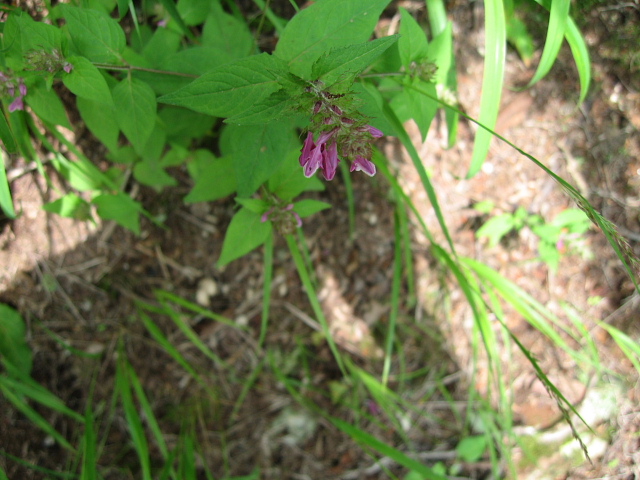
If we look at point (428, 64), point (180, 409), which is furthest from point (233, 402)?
point (428, 64)

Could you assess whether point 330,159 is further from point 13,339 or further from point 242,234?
point 13,339

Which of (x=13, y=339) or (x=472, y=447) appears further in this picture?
(x=472, y=447)

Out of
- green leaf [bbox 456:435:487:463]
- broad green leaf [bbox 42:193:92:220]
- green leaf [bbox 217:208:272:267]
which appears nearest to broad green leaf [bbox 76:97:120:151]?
broad green leaf [bbox 42:193:92:220]

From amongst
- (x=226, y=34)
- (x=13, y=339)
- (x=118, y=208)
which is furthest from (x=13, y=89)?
(x=13, y=339)

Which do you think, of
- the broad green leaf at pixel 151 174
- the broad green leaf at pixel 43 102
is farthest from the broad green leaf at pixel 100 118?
the broad green leaf at pixel 151 174

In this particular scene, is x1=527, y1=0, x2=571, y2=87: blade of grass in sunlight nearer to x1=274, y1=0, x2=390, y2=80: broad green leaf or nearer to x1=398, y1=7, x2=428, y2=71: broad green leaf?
x1=398, y1=7, x2=428, y2=71: broad green leaf
